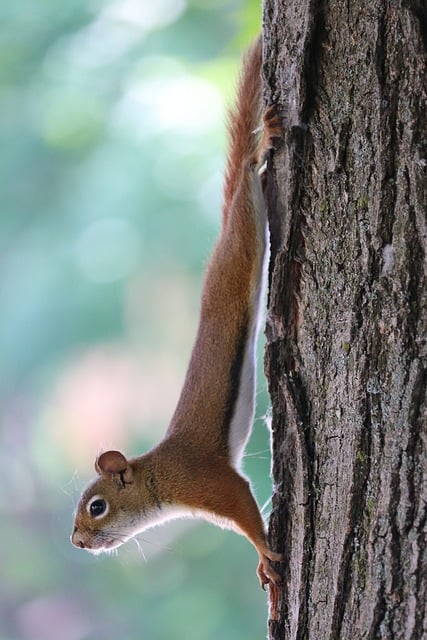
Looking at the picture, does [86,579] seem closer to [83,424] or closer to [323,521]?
[83,424]

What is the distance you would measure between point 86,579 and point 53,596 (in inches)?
6.8

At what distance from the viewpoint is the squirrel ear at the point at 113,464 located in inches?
88.4

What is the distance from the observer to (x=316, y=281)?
4.91 ft

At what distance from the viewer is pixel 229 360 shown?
6.58 ft

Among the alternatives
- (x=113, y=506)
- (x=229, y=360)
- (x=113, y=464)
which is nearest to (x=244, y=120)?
(x=229, y=360)

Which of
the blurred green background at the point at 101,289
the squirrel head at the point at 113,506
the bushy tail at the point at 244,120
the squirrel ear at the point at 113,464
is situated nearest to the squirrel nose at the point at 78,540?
the squirrel head at the point at 113,506

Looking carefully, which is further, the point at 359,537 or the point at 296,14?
the point at 296,14

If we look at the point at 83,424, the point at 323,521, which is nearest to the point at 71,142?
the point at 83,424

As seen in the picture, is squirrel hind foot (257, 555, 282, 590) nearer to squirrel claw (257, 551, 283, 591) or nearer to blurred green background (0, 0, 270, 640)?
squirrel claw (257, 551, 283, 591)

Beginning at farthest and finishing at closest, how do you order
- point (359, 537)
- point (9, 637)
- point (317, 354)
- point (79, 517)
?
point (9, 637) < point (79, 517) < point (317, 354) < point (359, 537)

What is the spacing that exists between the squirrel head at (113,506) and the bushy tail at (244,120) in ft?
2.32

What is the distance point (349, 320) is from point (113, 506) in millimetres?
1081

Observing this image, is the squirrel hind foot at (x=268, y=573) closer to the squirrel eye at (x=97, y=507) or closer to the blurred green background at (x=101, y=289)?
the squirrel eye at (x=97, y=507)

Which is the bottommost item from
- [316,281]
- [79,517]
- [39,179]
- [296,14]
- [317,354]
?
[79,517]
